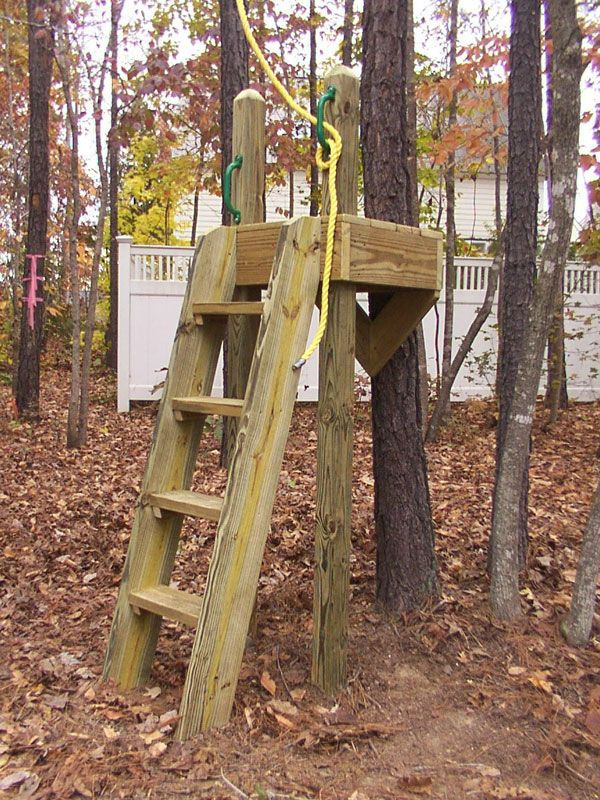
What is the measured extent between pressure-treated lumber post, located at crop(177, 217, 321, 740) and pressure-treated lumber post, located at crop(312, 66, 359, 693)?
16 centimetres

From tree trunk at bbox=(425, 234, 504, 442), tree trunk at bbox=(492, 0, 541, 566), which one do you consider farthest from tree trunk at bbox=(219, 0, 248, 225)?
tree trunk at bbox=(492, 0, 541, 566)

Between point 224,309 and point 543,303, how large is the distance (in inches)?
60.9

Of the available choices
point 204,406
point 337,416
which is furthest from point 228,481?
point 337,416

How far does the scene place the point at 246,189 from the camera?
3584mm

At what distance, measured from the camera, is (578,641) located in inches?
140

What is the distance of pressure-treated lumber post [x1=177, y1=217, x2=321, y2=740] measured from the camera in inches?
113

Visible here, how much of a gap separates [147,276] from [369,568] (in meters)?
7.52

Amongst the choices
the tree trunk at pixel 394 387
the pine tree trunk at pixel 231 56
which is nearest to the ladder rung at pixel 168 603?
the tree trunk at pixel 394 387

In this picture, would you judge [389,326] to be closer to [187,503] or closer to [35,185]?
[187,503]

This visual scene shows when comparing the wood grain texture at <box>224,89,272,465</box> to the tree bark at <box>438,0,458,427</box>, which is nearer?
the wood grain texture at <box>224,89,272,465</box>

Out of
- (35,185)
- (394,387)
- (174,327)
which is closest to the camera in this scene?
(394,387)

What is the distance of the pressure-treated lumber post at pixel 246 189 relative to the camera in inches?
140

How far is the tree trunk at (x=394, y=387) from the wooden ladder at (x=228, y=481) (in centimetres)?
79

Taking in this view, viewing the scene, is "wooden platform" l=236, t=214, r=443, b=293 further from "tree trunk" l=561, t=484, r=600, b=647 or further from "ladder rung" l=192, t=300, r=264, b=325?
"tree trunk" l=561, t=484, r=600, b=647
